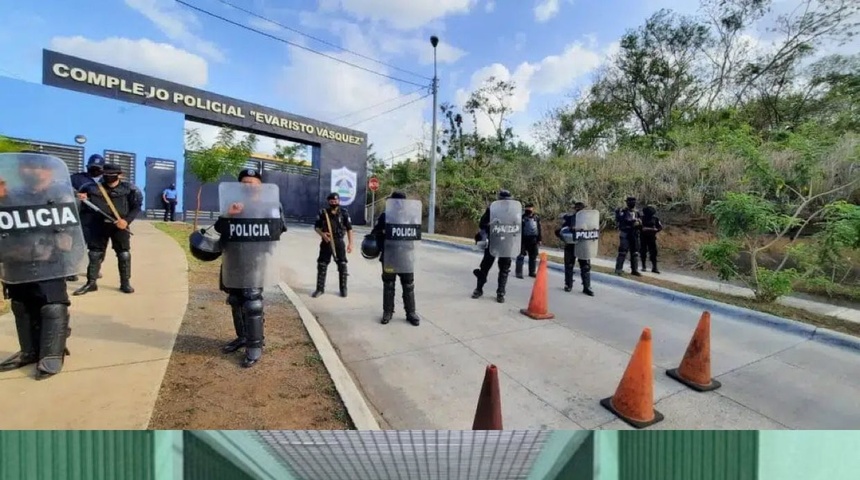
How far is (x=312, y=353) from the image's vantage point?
4.19 feet

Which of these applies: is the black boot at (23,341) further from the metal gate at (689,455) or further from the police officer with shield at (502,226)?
the metal gate at (689,455)

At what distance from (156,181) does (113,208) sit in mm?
129

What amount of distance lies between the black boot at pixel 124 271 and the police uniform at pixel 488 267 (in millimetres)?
1202

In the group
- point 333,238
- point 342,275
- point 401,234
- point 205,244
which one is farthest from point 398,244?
point 342,275

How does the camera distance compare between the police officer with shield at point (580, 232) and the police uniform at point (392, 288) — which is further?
the police uniform at point (392, 288)

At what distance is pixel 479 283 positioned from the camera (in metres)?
1.68

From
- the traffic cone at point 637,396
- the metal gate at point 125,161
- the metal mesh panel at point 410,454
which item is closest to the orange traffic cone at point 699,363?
the traffic cone at point 637,396

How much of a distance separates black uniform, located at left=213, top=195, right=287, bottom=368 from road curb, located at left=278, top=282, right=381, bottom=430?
19 cm

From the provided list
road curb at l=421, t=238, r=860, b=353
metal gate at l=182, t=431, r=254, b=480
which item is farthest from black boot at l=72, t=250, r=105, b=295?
road curb at l=421, t=238, r=860, b=353

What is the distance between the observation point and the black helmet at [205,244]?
1.15m

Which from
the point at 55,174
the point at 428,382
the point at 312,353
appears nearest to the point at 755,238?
the point at 428,382

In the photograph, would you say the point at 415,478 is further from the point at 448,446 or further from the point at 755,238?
the point at 755,238

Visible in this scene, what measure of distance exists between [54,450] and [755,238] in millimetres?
2009

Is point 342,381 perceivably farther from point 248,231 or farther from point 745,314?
point 745,314
